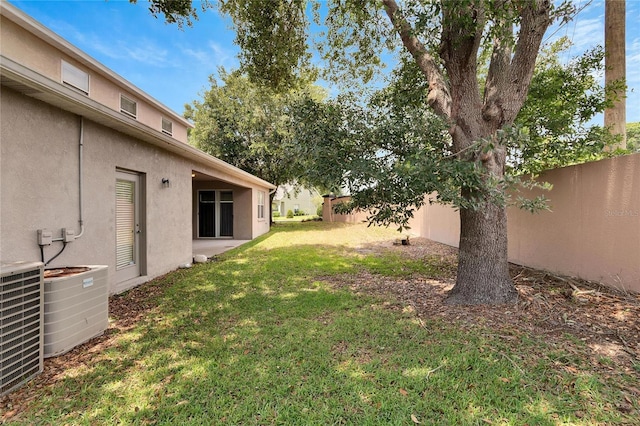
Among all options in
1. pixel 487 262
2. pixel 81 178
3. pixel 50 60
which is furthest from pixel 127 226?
pixel 487 262

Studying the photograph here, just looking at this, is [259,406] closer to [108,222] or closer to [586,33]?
[108,222]

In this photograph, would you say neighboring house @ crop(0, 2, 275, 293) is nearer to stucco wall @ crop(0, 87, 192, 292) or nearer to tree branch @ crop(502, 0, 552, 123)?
stucco wall @ crop(0, 87, 192, 292)

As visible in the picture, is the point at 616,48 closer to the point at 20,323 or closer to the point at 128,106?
the point at 20,323

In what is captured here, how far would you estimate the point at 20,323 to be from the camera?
266cm

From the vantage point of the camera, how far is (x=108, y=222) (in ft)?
17.2

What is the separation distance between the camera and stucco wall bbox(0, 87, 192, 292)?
11.7 ft

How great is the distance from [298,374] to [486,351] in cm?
198

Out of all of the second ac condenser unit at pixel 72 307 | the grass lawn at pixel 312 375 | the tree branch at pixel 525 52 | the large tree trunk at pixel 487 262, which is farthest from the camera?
the large tree trunk at pixel 487 262

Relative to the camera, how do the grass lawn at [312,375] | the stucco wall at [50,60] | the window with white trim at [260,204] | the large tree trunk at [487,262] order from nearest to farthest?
the grass lawn at [312,375] < the large tree trunk at [487,262] < the stucco wall at [50,60] < the window with white trim at [260,204]

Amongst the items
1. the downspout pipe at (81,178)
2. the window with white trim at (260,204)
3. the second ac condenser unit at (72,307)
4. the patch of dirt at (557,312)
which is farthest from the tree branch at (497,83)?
the window with white trim at (260,204)

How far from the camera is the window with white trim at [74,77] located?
779cm

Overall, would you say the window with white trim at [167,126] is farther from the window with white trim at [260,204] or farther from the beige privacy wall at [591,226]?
the beige privacy wall at [591,226]

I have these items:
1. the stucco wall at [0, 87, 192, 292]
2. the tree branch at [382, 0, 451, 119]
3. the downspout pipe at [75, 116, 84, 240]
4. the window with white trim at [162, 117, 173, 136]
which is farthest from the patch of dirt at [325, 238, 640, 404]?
the window with white trim at [162, 117, 173, 136]

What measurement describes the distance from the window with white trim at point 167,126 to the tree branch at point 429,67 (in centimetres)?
989
